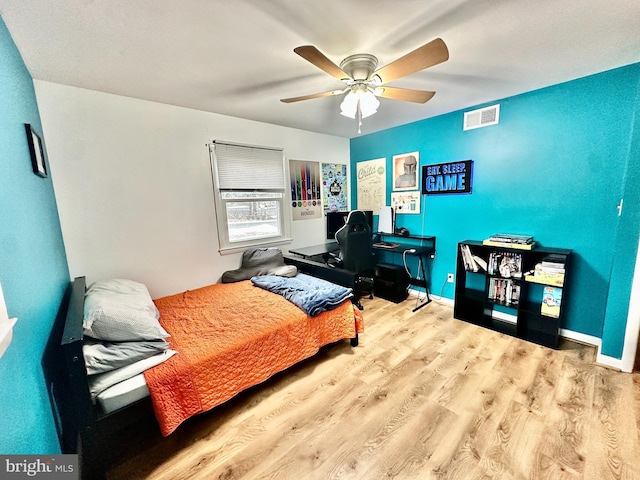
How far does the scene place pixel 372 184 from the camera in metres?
3.93

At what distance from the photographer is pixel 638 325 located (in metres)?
1.89

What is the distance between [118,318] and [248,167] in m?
2.13

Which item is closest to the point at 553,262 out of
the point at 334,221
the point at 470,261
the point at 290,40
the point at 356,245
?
the point at 470,261

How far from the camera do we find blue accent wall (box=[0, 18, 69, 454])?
859mm

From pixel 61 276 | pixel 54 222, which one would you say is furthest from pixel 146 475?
pixel 54 222

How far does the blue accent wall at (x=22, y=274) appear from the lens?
859 millimetres

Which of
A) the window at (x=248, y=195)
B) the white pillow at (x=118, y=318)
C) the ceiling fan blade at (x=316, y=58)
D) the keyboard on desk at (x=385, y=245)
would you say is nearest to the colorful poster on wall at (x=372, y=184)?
the keyboard on desk at (x=385, y=245)

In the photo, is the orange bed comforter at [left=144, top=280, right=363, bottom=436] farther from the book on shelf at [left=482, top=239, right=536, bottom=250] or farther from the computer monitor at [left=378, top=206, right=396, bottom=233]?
the computer monitor at [left=378, top=206, right=396, bottom=233]

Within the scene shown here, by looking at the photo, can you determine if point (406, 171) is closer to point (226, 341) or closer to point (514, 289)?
point (514, 289)

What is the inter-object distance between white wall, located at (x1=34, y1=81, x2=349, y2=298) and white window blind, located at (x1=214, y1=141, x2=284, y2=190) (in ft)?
0.43

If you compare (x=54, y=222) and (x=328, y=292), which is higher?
(x=54, y=222)

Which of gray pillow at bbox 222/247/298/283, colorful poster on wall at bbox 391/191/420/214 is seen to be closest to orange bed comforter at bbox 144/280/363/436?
gray pillow at bbox 222/247/298/283

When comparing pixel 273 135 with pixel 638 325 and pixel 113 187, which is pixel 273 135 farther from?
pixel 638 325

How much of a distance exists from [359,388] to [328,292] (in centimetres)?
76
